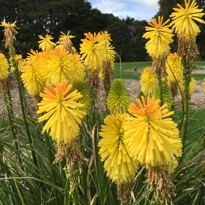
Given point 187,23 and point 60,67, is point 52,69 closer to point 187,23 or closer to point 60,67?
point 60,67

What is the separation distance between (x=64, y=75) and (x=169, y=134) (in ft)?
2.89

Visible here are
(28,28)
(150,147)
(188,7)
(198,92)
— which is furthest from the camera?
(28,28)

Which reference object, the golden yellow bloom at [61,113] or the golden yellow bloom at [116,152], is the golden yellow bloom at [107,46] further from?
the golden yellow bloom at [61,113]

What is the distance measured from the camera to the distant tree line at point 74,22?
3556cm

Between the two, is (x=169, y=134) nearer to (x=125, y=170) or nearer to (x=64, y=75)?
(x=125, y=170)

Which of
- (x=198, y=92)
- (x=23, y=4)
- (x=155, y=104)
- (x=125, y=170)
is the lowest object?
(x=198, y=92)

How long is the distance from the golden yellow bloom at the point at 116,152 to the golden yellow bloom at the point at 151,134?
0.28 meters

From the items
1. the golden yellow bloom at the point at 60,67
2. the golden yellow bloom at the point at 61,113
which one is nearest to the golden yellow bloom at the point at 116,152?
the golden yellow bloom at the point at 61,113

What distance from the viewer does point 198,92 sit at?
555 inches

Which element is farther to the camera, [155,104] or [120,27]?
[120,27]

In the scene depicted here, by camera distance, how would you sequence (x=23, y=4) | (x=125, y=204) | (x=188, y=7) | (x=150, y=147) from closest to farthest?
(x=150, y=147) < (x=125, y=204) < (x=188, y=7) < (x=23, y=4)

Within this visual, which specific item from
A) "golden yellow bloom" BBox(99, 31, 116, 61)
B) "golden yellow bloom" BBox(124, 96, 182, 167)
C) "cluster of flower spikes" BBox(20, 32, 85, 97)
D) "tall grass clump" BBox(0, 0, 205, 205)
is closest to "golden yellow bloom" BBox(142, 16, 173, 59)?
"tall grass clump" BBox(0, 0, 205, 205)

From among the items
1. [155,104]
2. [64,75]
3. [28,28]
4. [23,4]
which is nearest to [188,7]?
[64,75]

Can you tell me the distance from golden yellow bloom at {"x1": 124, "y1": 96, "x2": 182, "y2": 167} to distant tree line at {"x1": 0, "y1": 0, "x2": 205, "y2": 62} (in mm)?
32334
